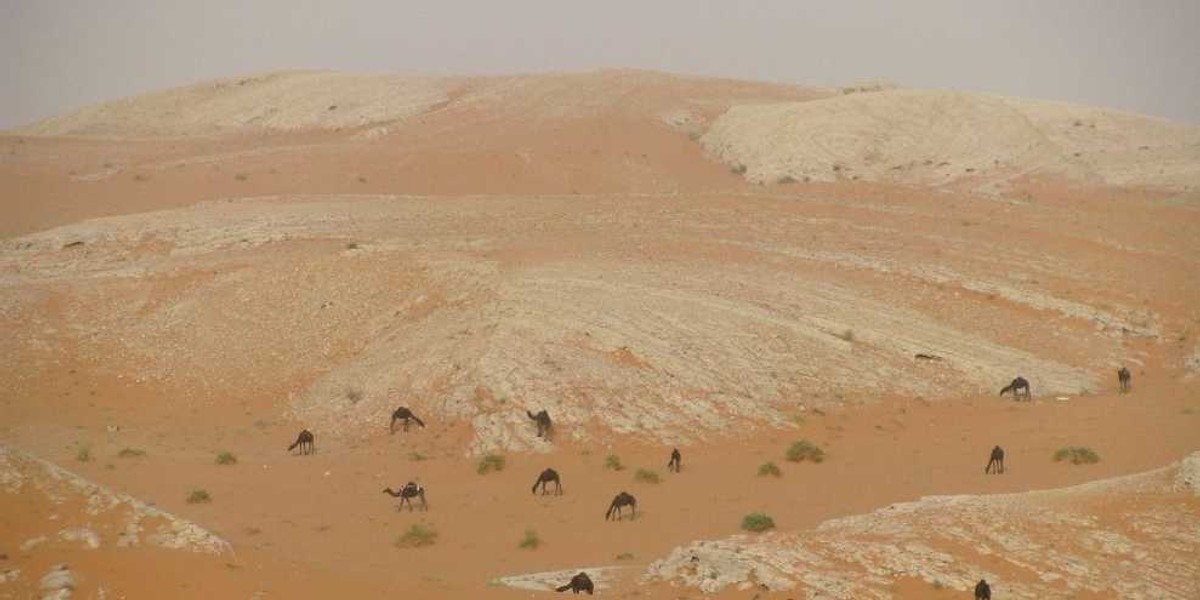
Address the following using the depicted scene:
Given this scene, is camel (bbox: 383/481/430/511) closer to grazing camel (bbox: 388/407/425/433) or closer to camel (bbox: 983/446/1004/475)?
grazing camel (bbox: 388/407/425/433)

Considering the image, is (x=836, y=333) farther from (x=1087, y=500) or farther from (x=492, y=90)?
(x=492, y=90)

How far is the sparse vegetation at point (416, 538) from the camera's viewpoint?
2141cm

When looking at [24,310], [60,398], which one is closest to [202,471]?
[60,398]

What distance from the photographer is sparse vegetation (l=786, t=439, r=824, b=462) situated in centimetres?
2723

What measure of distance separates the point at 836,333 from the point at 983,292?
8.06 m

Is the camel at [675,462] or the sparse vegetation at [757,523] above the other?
the sparse vegetation at [757,523]

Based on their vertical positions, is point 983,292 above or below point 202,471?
above

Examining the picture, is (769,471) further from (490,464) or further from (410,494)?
(410,494)

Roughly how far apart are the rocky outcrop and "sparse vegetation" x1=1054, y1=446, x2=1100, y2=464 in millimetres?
6722

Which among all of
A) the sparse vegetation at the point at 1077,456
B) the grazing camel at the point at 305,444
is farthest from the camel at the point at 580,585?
the sparse vegetation at the point at 1077,456

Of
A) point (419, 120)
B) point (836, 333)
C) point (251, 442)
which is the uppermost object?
point (419, 120)

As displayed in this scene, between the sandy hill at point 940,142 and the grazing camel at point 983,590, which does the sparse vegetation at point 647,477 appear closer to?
the grazing camel at point 983,590

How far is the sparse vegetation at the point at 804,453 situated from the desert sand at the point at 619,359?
29 centimetres

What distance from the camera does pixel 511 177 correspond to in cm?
5528
